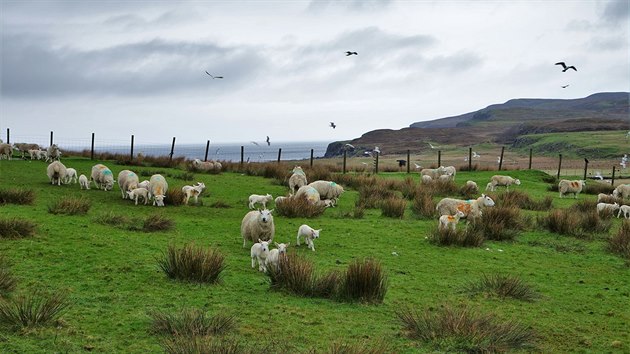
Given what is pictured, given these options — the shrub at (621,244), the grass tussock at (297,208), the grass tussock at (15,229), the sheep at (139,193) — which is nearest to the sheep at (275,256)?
the grass tussock at (15,229)

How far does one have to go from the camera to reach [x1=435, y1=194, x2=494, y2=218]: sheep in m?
16.9

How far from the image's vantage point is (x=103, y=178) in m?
21.9

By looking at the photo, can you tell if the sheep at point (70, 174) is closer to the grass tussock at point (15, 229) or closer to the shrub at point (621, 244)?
the grass tussock at point (15, 229)

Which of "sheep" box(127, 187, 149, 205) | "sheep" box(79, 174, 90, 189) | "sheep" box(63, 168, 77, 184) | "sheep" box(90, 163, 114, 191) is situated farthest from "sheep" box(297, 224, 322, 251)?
"sheep" box(63, 168, 77, 184)

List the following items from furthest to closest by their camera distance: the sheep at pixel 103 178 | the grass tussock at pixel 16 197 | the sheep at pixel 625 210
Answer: the sheep at pixel 103 178
the sheep at pixel 625 210
the grass tussock at pixel 16 197

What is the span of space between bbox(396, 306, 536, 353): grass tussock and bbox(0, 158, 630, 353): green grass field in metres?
0.18

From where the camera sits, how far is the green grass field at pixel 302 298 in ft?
22.5

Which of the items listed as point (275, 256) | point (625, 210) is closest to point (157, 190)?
point (275, 256)

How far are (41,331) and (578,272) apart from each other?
9891mm

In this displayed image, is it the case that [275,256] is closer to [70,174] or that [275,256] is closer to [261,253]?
[261,253]

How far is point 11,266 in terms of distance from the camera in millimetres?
9016

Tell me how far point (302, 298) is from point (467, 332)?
261cm

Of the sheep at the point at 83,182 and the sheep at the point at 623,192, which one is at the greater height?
the sheep at the point at 623,192

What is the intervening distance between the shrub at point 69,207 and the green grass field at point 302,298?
0.21m
